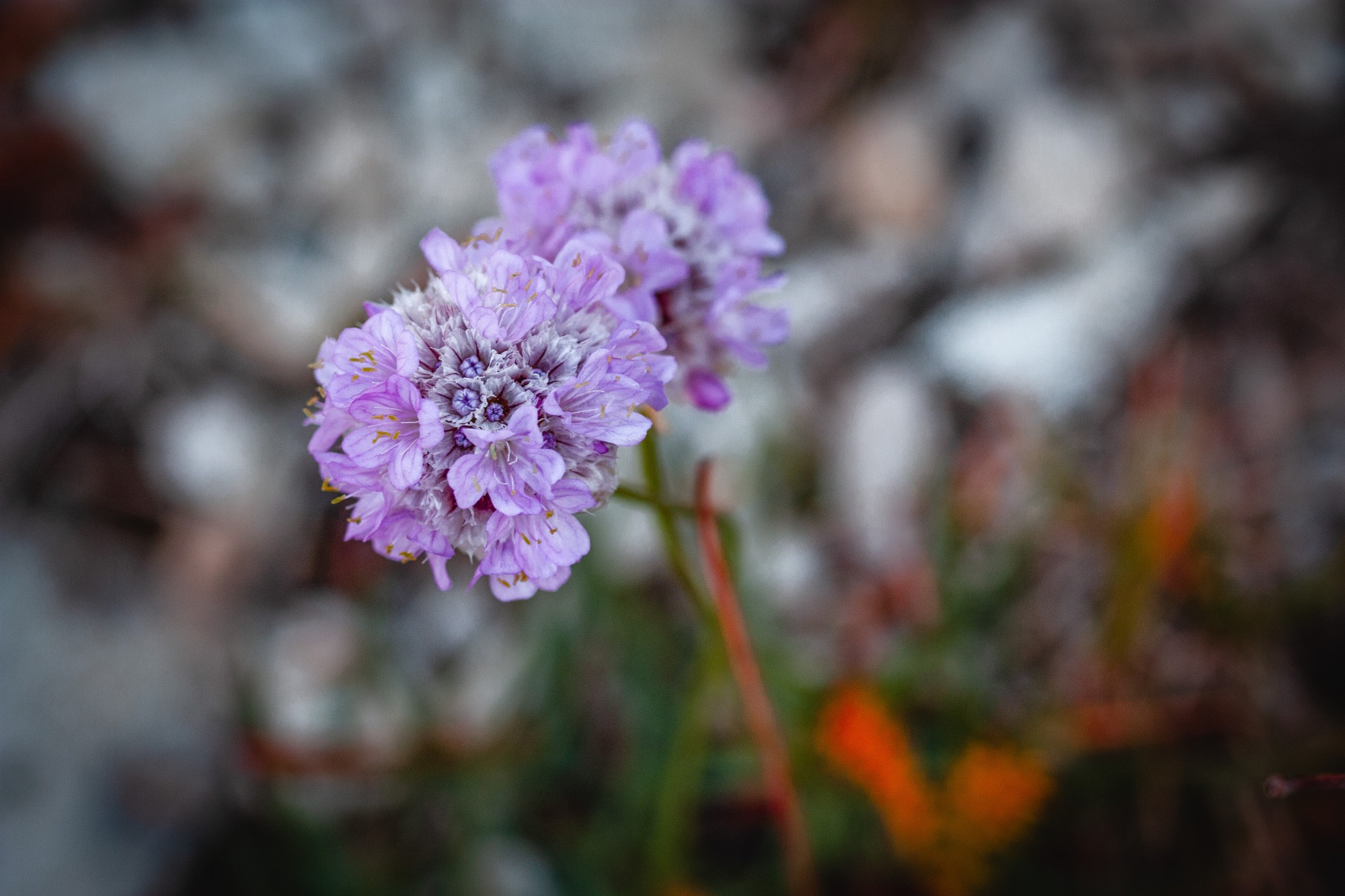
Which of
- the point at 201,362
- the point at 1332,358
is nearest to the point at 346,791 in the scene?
the point at 201,362

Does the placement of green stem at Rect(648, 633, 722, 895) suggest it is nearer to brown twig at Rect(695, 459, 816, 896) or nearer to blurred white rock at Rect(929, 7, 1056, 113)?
brown twig at Rect(695, 459, 816, 896)

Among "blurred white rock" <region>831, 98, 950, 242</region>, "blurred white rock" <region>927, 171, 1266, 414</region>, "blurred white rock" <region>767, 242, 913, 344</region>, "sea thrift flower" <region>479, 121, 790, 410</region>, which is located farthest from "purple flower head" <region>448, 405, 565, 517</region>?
"blurred white rock" <region>831, 98, 950, 242</region>

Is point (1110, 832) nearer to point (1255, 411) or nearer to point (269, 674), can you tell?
point (1255, 411)

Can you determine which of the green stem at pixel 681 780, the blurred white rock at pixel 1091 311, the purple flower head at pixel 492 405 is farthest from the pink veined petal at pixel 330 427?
the blurred white rock at pixel 1091 311

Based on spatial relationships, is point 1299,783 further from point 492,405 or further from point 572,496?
point 492,405

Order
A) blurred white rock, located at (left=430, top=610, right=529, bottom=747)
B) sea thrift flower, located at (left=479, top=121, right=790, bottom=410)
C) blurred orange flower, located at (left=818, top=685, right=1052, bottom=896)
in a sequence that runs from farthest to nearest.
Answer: blurred white rock, located at (left=430, top=610, right=529, bottom=747), blurred orange flower, located at (left=818, top=685, right=1052, bottom=896), sea thrift flower, located at (left=479, top=121, right=790, bottom=410)
